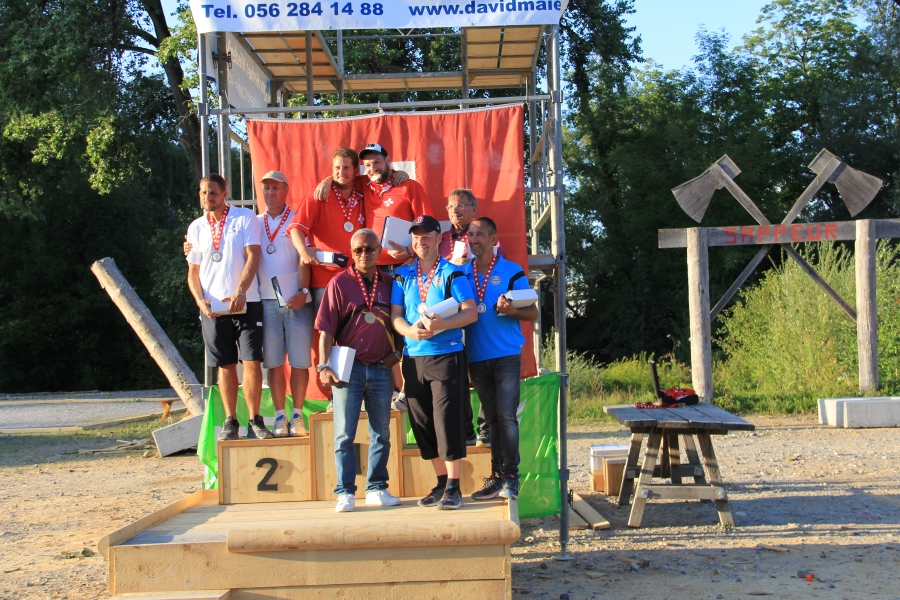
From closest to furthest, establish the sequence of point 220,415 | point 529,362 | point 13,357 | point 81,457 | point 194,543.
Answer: point 194,543
point 220,415
point 529,362
point 81,457
point 13,357

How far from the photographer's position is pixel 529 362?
696 cm

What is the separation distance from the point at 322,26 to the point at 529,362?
2.97 m

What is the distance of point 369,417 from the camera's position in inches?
212

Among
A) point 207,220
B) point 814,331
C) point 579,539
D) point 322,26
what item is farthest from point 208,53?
point 814,331

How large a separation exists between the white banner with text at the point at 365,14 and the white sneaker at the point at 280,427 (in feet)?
9.15

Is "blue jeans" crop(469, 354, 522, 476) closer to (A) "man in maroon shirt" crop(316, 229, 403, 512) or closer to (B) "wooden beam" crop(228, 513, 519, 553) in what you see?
(A) "man in maroon shirt" crop(316, 229, 403, 512)

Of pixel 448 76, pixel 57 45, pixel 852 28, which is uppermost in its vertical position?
pixel 852 28

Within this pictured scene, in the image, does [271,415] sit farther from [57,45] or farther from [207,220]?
[57,45]

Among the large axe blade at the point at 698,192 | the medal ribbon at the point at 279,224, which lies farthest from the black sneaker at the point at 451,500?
the large axe blade at the point at 698,192

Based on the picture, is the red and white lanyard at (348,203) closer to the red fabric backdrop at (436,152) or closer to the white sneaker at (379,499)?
the red fabric backdrop at (436,152)

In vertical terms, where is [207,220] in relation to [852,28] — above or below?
below

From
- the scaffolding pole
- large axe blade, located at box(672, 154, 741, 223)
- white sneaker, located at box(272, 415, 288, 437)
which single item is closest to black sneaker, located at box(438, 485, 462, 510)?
the scaffolding pole

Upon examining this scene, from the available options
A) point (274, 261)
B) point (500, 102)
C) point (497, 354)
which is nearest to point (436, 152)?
point (500, 102)

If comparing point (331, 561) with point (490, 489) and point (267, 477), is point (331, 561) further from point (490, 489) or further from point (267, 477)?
point (267, 477)
